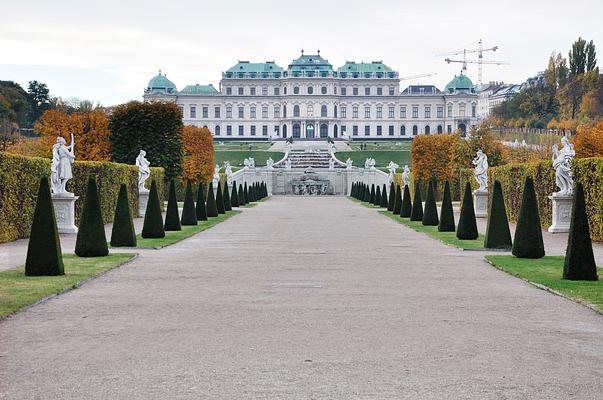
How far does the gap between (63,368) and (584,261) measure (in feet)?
21.8

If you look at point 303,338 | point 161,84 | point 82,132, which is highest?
point 161,84

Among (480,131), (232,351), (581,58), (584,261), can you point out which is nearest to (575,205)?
(584,261)

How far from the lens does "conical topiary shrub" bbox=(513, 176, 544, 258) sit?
523 inches

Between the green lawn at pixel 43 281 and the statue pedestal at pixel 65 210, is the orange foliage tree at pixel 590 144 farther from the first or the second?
the green lawn at pixel 43 281

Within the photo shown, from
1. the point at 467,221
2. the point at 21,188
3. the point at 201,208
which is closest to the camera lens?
the point at 467,221

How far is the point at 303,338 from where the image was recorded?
6785 mm

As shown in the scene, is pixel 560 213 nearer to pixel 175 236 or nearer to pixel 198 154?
pixel 175 236

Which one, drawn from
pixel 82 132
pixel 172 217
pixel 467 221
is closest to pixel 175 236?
pixel 172 217

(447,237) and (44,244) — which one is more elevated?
(44,244)

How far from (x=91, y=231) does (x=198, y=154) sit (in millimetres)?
42847

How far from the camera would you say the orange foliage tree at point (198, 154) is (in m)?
51.8

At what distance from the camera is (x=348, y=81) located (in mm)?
122812

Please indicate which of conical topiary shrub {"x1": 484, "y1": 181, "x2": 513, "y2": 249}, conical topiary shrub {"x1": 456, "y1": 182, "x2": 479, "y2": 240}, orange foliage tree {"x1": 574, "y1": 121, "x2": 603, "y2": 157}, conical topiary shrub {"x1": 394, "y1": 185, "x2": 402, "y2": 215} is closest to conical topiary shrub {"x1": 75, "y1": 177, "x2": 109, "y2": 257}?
conical topiary shrub {"x1": 484, "y1": 181, "x2": 513, "y2": 249}

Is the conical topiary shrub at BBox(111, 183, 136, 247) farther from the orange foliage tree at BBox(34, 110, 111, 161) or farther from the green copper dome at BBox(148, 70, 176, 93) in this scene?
the green copper dome at BBox(148, 70, 176, 93)
